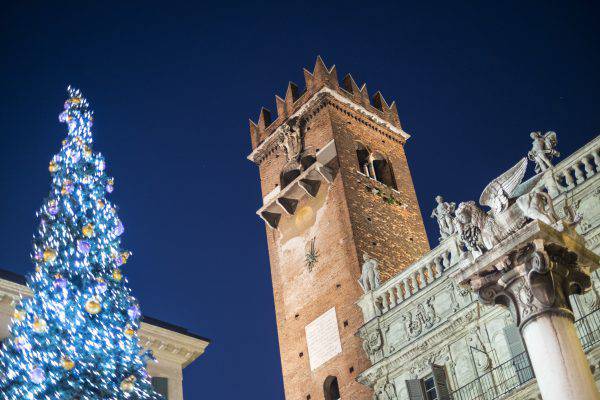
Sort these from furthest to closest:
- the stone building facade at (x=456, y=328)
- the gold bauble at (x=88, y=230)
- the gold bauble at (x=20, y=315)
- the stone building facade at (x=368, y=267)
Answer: the stone building facade at (x=368, y=267) → the stone building facade at (x=456, y=328) → the gold bauble at (x=88, y=230) → the gold bauble at (x=20, y=315)

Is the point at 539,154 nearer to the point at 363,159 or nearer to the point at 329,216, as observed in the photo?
the point at 329,216

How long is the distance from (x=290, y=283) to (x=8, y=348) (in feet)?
61.3

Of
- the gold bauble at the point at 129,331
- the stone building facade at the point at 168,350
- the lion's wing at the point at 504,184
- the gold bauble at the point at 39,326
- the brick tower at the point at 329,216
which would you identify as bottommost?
the lion's wing at the point at 504,184

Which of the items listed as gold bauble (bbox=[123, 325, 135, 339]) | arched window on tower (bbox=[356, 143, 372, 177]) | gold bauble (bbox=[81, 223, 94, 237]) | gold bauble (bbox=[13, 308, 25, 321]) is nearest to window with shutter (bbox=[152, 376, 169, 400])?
gold bauble (bbox=[123, 325, 135, 339])

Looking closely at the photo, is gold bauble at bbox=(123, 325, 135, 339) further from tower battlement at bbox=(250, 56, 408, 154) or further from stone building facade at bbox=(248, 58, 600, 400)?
tower battlement at bbox=(250, 56, 408, 154)

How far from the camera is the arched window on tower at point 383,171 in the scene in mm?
38469

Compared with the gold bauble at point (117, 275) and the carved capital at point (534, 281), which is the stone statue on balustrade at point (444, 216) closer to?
the gold bauble at point (117, 275)

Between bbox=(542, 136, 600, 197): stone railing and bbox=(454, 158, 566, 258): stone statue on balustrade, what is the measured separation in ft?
30.1

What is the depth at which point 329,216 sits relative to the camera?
115 feet

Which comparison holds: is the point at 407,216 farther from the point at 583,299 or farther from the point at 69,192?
the point at 69,192

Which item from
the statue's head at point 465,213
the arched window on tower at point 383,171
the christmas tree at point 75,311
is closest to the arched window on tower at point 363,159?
the arched window on tower at point 383,171

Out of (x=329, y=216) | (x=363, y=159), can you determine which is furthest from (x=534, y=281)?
(x=363, y=159)

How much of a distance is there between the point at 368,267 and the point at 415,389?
5.82m

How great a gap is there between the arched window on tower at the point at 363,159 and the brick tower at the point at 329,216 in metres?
0.06
